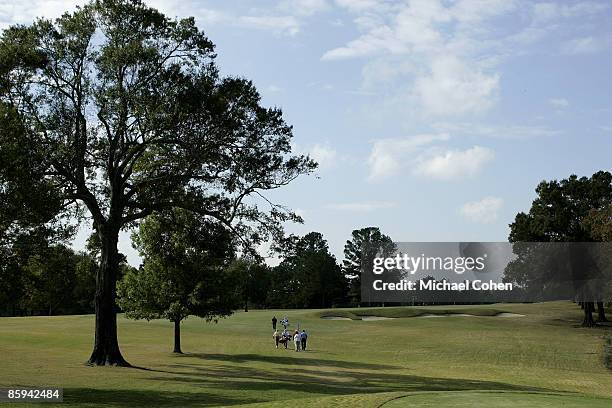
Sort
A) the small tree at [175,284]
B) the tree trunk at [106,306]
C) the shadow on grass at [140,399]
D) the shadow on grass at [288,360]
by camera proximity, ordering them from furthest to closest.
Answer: the small tree at [175,284], the shadow on grass at [288,360], the tree trunk at [106,306], the shadow on grass at [140,399]

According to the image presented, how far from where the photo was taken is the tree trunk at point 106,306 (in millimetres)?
35750

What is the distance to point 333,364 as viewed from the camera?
41.7 m

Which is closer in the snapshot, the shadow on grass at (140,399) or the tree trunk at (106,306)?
the shadow on grass at (140,399)

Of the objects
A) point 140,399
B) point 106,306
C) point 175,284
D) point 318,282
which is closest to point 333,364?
point 175,284

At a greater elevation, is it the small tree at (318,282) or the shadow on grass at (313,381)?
the small tree at (318,282)

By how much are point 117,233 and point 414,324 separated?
4960cm

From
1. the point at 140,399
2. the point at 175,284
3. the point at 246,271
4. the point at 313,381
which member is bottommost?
the point at 313,381

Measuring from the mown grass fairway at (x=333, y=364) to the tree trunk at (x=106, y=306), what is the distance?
1.47 metres

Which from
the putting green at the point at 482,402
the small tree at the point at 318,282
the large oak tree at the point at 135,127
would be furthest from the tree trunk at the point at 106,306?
the small tree at the point at 318,282

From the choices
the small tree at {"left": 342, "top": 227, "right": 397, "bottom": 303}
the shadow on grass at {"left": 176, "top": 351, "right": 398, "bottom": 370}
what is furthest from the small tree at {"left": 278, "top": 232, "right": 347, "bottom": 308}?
the shadow on grass at {"left": 176, "top": 351, "right": 398, "bottom": 370}

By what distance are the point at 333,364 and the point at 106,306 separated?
1442cm

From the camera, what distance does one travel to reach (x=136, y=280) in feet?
158

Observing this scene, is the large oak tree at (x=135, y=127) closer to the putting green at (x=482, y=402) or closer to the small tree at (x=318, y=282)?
the putting green at (x=482, y=402)

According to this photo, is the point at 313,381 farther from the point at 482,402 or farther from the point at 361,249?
the point at 361,249
